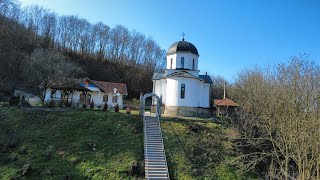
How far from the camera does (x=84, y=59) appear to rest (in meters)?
71.4

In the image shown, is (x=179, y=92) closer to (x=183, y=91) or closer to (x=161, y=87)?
(x=183, y=91)

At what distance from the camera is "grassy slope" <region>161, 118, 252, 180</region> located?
81.0 ft

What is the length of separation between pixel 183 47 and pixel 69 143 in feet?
66.2

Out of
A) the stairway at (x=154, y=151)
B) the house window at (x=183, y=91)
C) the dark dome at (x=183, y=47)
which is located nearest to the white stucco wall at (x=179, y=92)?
the house window at (x=183, y=91)

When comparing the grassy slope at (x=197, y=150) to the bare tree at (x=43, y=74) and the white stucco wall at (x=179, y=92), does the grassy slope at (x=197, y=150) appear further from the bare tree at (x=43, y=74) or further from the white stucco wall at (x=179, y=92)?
the bare tree at (x=43, y=74)

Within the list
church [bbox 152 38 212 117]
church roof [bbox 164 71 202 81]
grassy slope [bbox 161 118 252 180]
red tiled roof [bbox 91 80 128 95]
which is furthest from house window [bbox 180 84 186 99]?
red tiled roof [bbox 91 80 128 95]

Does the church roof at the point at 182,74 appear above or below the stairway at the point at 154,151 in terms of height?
above

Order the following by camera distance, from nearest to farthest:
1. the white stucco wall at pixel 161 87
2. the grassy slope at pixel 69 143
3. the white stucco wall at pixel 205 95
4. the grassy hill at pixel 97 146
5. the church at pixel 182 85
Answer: the grassy slope at pixel 69 143, the grassy hill at pixel 97 146, the church at pixel 182 85, the white stucco wall at pixel 161 87, the white stucco wall at pixel 205 95

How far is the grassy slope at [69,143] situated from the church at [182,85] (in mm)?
7853

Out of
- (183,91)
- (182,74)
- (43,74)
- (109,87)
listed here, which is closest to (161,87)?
(183,91)

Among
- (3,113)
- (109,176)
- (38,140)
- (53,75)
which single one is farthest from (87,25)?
(109,176)

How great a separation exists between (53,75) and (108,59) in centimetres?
3821

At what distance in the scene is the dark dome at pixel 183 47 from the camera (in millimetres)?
40719

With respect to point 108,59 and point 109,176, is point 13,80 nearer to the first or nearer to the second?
point 108,59
